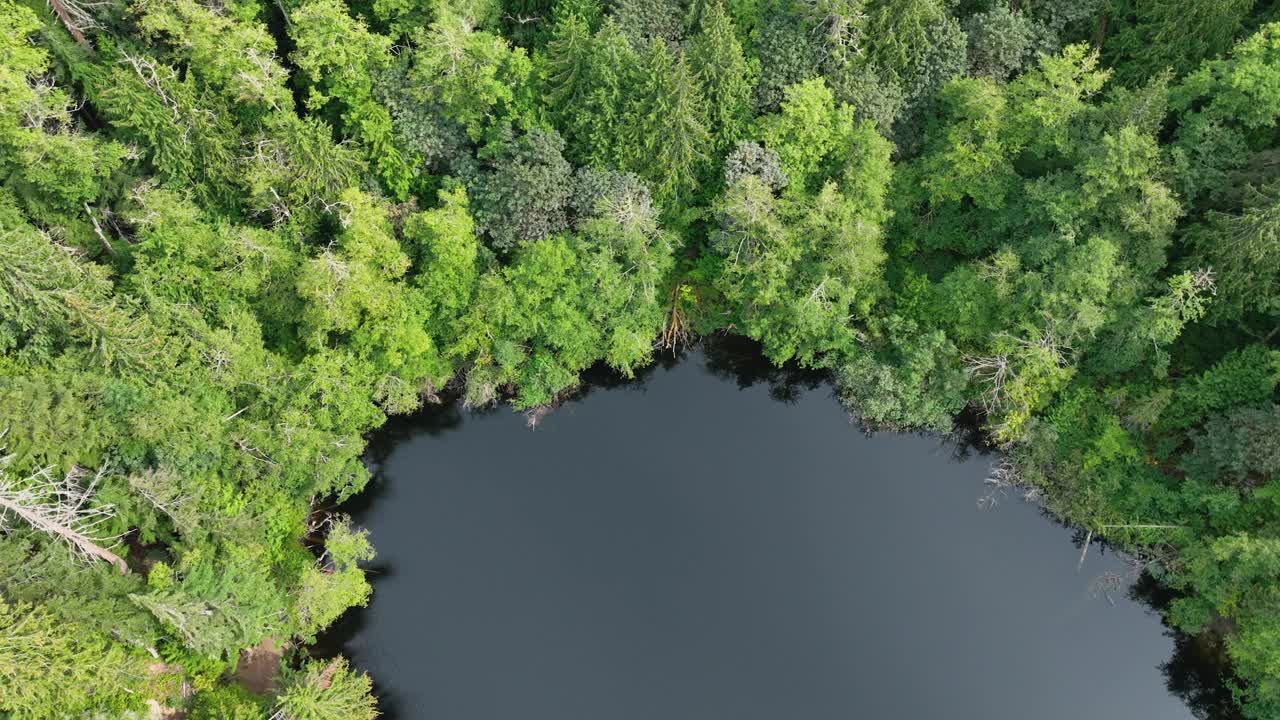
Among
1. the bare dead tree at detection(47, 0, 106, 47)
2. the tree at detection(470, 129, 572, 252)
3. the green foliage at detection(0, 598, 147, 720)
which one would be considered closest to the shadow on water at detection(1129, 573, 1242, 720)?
the tree at detection(470, 129, 572, 252)

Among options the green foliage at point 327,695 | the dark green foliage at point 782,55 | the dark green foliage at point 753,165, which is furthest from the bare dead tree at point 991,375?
the green foliage at point 327,695

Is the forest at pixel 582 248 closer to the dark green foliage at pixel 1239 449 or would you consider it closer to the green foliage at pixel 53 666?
the dark green foliage at pixel 1239 449

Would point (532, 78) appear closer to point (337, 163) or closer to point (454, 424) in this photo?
point (337, 163)

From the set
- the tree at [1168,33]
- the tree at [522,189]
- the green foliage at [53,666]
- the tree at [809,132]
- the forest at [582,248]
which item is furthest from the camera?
the tree at [522,189]

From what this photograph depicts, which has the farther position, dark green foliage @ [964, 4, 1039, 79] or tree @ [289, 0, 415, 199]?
dark green foliage @ [964, 4, 1039, 79]

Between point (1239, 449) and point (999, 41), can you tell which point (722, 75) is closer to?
point (999, 41)

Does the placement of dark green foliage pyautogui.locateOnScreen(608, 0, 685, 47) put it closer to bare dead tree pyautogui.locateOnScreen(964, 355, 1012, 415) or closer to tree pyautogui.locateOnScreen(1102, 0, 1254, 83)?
tree pyautogui.locateOnScreen(1102, 0, 1254, 83)
